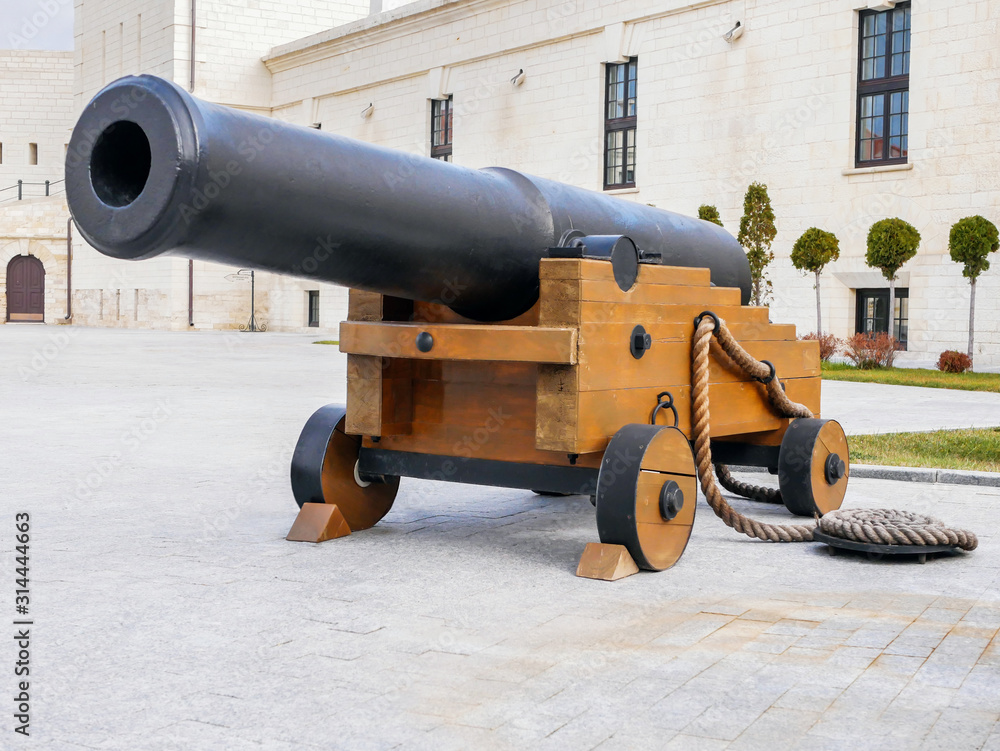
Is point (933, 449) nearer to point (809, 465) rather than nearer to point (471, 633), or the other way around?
point (809, 465)

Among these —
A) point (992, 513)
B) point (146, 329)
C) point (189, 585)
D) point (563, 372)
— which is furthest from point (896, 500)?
point (146, 329)

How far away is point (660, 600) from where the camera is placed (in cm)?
393

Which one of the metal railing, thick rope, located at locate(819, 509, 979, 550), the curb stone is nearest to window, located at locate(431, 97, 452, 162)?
the metal railing

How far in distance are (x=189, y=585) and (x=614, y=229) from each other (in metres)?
2.23

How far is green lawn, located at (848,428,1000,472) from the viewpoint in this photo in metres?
7.40

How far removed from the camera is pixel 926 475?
22.8ft

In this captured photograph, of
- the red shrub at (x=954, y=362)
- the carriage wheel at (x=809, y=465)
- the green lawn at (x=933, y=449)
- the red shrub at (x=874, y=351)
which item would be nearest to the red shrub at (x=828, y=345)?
the red shrub at (x=874, y=351)

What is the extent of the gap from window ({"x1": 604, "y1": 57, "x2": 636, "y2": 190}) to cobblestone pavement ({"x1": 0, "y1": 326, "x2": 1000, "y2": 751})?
21.3 meters

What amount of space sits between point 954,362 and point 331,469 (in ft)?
52.2

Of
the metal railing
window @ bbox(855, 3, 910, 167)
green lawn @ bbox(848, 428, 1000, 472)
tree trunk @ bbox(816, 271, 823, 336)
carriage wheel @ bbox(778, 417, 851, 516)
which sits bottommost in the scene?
green lawn @ bbox(848, 428, 1000, 472)

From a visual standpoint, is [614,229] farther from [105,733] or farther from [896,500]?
[105,733]

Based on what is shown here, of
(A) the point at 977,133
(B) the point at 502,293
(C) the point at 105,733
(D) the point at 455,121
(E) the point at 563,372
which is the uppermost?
(D) the point at 455,121

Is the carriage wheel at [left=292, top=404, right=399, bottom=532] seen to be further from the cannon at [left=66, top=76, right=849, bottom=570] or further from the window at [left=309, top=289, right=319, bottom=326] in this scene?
the window at [left=309, top=289, right=319, bottom=326]

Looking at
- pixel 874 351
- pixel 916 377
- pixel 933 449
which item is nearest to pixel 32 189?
pixel 874 351
